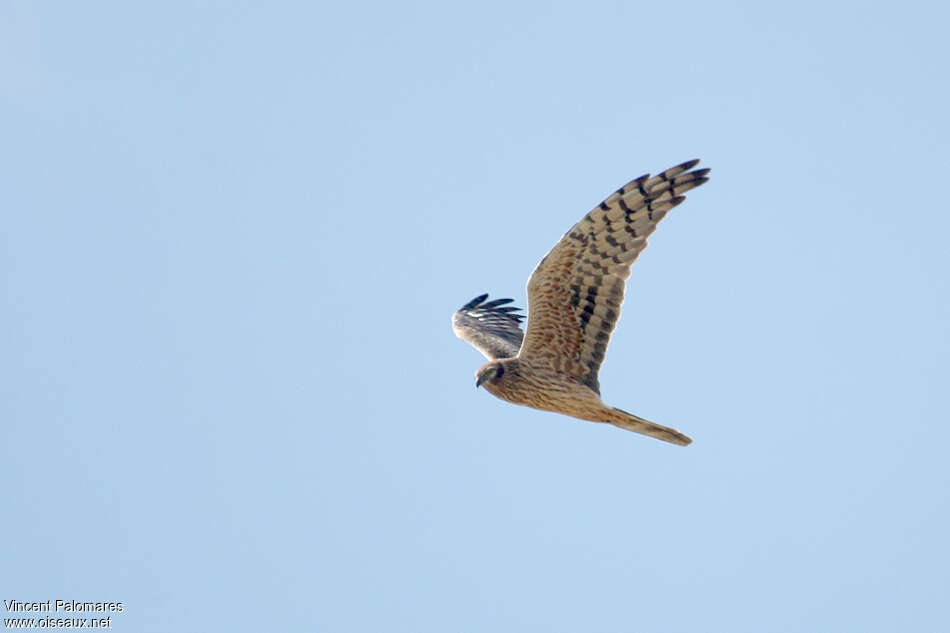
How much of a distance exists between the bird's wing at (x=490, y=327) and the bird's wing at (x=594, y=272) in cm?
215

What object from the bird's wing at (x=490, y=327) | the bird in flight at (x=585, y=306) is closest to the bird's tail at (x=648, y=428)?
the bird in flight at (x=585, y=306)

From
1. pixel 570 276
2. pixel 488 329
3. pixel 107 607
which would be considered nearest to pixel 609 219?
pixel 570 276

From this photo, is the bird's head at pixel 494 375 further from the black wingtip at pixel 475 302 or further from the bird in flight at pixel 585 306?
the black wingtip at pixel 475 302

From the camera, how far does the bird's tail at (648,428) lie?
10.8 meters

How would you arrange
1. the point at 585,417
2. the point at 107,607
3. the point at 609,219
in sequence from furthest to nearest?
the point at 107,607, the point at 585,417, the point at 609,219

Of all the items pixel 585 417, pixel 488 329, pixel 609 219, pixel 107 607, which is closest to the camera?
pixel 609 219

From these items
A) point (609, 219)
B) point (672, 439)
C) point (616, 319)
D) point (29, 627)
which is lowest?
point (29, 627)

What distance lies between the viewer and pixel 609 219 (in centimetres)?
1066

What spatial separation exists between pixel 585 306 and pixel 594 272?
0.35 meters

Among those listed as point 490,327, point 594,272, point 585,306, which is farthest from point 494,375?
point 490,327

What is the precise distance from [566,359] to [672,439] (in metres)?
1.24

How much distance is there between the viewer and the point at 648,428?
35.9ft

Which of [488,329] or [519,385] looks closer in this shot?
[519,385]

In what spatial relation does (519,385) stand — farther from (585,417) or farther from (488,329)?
(488,329)
